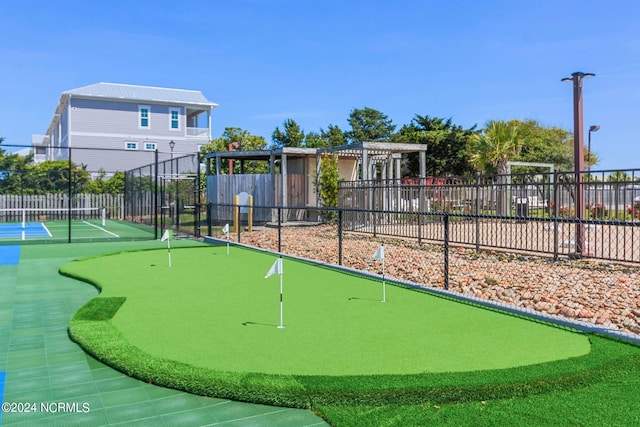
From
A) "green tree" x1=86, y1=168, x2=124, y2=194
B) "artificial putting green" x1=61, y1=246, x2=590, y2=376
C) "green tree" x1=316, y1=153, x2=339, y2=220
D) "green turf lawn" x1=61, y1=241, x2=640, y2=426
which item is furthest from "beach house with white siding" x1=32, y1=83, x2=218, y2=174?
"green turf lawn" x1=61, y1=241, x2=640, y2=426

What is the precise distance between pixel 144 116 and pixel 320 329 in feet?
126

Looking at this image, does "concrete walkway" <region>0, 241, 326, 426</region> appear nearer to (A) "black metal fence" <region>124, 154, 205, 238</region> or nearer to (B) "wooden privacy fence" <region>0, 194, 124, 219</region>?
(A) "black metal fence" <region>124, 154, 205, 238</region>

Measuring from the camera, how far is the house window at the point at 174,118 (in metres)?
41.7

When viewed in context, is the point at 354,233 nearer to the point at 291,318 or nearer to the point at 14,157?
the point at 291,318

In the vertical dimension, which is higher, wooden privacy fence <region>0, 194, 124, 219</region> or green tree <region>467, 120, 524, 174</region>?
green tree <region>467, 120, 524, 174</region>

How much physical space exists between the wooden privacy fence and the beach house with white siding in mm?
6746

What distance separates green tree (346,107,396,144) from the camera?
54.7 metres

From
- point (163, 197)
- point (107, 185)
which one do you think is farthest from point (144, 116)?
point (163, 197)

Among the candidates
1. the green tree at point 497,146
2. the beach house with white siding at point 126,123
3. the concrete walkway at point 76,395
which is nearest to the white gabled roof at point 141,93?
the beach house with white siding at point 126,123

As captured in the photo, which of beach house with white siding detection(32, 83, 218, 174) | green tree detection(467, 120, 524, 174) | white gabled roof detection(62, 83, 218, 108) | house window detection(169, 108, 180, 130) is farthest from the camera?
house window detection(169, 108, 180, 130)

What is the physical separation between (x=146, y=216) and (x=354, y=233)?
13876 millimetres

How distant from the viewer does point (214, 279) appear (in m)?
9.06

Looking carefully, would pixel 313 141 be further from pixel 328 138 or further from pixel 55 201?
pixel 55 201

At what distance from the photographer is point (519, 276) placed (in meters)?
9.47
